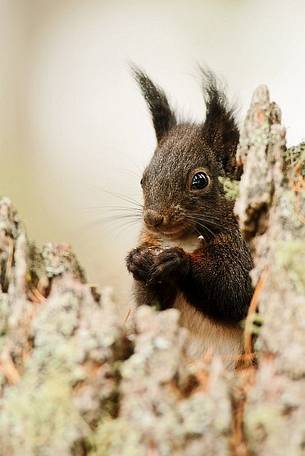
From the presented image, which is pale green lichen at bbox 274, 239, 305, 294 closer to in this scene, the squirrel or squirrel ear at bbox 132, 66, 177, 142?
the squirrel

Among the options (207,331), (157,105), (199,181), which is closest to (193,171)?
(199,181)

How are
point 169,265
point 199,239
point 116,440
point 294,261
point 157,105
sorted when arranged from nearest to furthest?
1. point 116,440
2. point 294,261
3. point 169,265
4. point 199,239
5. point 157,105

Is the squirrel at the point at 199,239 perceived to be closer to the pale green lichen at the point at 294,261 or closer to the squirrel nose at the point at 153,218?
the squirrel nose at the point at 153,218

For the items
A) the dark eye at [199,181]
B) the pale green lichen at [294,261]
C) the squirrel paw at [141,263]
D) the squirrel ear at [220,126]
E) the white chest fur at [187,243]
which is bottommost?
the squirrel paw at [141,263]

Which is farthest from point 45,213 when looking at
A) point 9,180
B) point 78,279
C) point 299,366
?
point 299,366

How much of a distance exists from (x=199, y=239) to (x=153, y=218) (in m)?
0.12

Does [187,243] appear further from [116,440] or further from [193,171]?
[116,440]

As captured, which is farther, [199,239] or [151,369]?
[199,239]

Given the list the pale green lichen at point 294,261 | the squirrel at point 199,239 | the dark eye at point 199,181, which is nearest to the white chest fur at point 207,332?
the squirrel at point 199,239

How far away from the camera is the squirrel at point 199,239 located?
4.49 feet

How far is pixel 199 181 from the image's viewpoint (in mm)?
1498

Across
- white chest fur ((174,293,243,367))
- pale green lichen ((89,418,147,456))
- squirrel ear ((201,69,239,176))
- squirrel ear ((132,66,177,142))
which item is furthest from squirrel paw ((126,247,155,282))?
pale green lichen ((89,418,147,456))

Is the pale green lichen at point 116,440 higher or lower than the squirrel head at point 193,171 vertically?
lower

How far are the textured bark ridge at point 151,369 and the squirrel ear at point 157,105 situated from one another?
72 centimetres
